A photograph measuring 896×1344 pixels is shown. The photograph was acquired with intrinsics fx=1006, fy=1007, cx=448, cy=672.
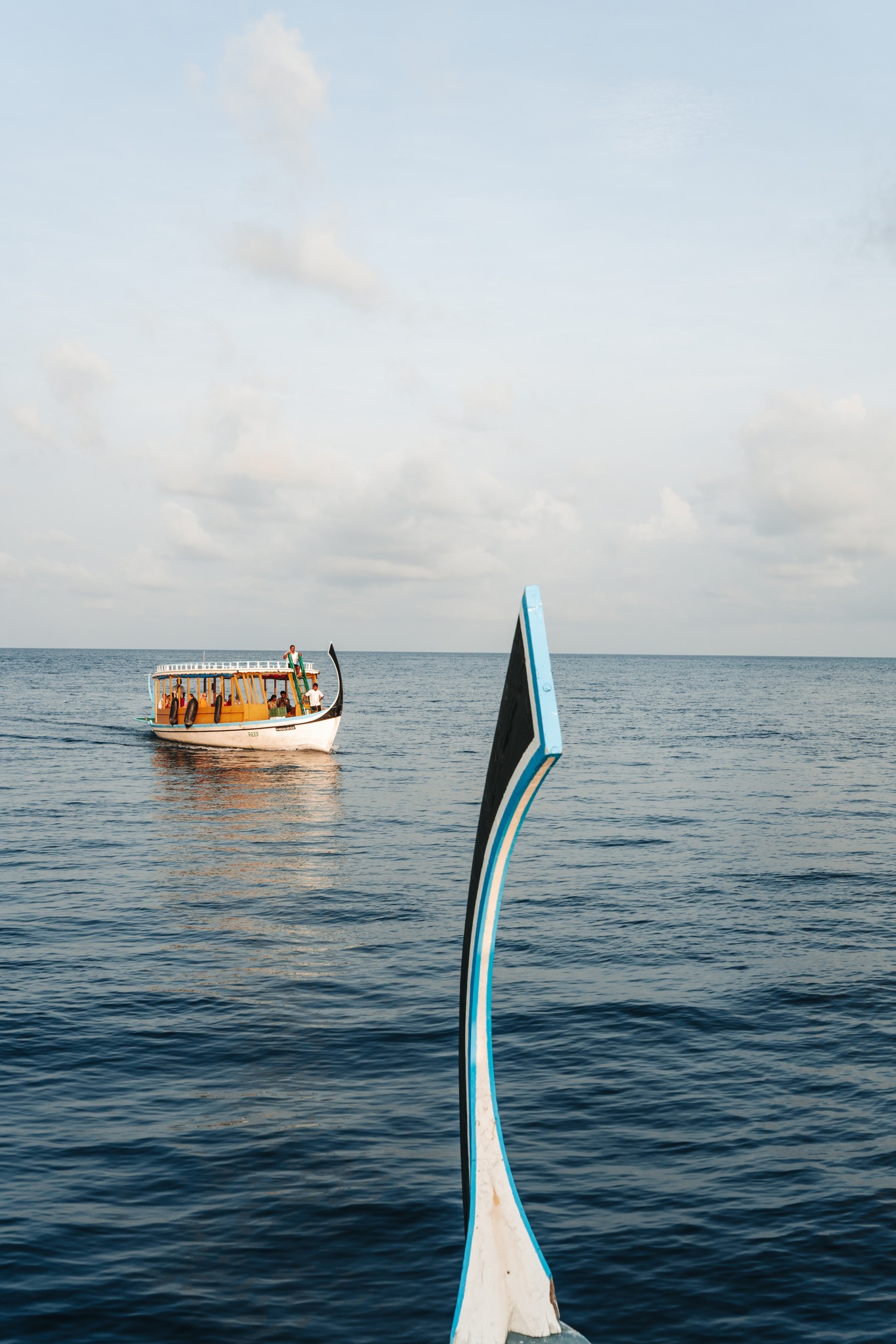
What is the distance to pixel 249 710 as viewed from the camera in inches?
1709

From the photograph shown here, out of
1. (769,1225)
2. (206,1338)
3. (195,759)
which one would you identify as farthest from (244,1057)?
(195,759)

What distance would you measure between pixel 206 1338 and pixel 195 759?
36326 millimetres

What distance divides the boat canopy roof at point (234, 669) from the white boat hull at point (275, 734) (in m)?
2.07

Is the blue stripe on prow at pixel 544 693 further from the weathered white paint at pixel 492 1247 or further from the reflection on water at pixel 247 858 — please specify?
the reflection on water at pixel 247 858

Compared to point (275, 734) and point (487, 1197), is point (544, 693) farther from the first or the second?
point (275, 734)

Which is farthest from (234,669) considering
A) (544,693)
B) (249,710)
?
(544,693)

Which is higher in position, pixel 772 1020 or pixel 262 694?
pixel 262 694

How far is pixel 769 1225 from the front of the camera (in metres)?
8.51

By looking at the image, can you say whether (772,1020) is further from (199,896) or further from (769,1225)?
(199,896)

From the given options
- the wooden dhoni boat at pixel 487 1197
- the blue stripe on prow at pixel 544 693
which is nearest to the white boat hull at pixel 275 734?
the wooden dhoni boat at pixel 487 1197

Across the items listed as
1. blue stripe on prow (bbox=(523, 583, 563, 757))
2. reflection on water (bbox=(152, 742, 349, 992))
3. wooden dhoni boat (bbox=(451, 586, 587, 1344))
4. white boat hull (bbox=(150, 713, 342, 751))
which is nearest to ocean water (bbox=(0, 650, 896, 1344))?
reflection on water (bbox=(152, 742, 349, 992))

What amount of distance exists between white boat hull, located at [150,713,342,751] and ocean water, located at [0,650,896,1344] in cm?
1418

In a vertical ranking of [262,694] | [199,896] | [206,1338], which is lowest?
[206,1338]

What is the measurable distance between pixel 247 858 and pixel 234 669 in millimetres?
20000
